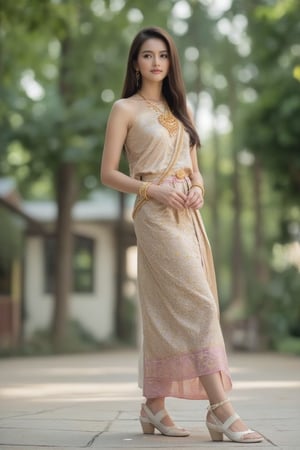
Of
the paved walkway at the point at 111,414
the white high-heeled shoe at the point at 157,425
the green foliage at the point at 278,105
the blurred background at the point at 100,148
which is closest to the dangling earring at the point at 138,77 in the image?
the white high-heeled shoe at the point at 157,425

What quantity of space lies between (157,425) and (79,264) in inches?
1199

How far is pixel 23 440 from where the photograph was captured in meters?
5.21

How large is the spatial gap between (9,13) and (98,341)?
1839 centimetres

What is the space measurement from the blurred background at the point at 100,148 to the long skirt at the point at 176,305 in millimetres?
10286

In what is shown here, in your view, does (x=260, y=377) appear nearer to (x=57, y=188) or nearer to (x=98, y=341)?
(x=57, y=188)

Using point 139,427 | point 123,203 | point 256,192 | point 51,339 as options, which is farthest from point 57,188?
point 139,427

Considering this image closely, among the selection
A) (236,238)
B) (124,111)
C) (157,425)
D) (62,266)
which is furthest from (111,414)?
(236,238)

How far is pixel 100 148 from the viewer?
2411 cm

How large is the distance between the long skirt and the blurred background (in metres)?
10.3

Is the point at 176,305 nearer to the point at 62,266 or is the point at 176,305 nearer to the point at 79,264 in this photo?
the point at 62,266

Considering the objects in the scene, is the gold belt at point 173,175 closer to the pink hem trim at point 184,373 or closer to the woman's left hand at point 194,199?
the woman's left hand at point 194,199

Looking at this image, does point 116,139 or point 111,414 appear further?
point 111,414

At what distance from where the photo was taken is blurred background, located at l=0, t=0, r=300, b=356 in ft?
67.5

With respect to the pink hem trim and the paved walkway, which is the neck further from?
the paved walkway
